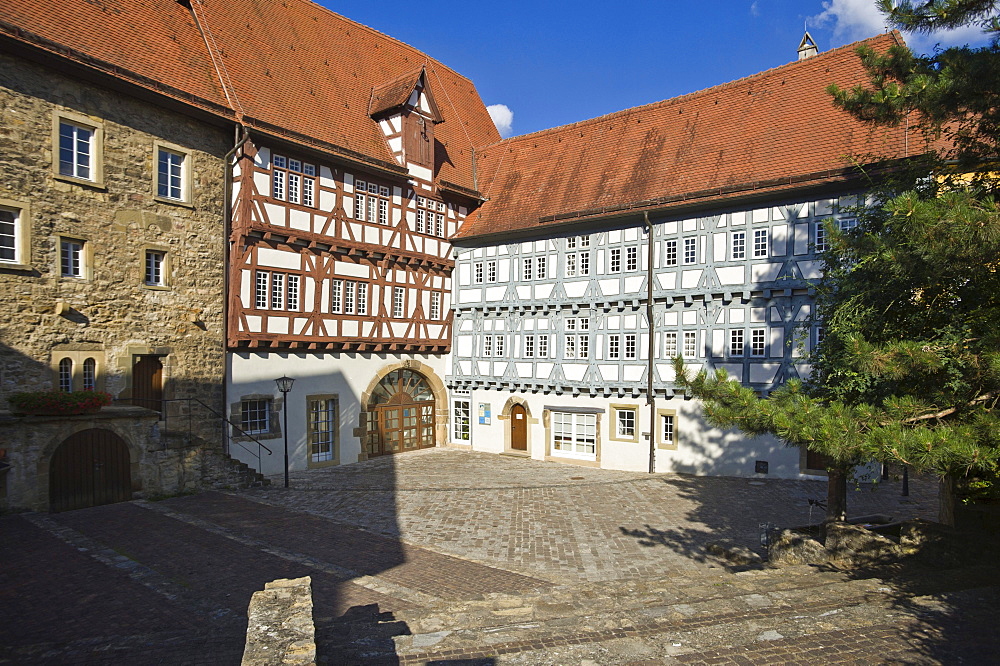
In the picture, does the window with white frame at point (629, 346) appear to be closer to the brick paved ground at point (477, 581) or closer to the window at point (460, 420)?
the brick paved ground at point (477, 581)

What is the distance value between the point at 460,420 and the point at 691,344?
→ 908cm

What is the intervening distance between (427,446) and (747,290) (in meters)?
12.3

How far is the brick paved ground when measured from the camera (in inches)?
225

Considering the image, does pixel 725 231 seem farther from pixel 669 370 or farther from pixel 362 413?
pixel 362 413

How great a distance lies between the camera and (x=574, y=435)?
21.0m

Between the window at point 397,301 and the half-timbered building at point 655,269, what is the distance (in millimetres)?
A: 2547

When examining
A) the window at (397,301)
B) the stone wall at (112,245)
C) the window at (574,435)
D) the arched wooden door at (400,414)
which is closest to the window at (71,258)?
the stone wall at (112,245)

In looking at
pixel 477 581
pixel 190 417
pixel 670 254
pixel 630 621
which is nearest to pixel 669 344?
pixel 670 254

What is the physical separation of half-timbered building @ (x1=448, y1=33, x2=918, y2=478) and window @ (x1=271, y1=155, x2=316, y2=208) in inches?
236

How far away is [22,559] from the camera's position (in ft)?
33.1

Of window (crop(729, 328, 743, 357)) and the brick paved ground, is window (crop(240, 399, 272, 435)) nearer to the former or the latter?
the brick paved ground

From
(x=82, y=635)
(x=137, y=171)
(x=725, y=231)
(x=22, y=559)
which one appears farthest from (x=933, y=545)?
(x=137, y=171)

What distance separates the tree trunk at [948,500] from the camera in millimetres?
8609

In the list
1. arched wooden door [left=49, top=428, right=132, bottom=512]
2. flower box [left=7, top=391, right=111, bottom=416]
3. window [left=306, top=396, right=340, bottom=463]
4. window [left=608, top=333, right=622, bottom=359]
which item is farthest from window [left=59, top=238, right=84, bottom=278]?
window [left=608, top=333, right=622, bottom=359]
